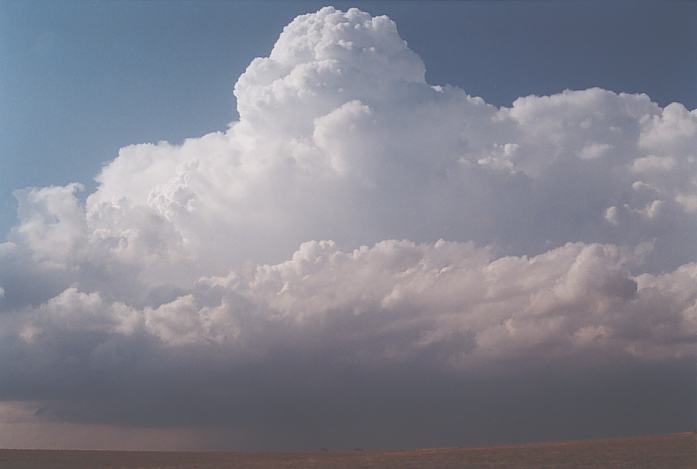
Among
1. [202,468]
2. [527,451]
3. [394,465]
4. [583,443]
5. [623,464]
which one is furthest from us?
[583,443]

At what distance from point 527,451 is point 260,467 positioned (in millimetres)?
37864

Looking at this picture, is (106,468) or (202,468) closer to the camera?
(202,468)

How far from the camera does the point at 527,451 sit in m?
99.4

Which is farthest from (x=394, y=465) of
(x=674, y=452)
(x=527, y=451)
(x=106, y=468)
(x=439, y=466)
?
(x=106, y=468)

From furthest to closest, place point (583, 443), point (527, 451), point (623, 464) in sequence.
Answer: point (583, 443)
point (527, 451)
point (623, 464)

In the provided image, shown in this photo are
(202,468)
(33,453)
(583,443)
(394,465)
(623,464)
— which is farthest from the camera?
(33,453)

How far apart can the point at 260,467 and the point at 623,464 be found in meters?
44.0

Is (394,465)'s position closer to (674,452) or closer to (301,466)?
(301,466)

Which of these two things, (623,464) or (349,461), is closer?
(623,464)

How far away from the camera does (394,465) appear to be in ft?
281

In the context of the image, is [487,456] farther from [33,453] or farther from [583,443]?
[33,453]

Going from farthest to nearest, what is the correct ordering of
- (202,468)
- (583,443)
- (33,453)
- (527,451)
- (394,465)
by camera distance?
1. (33,453)
2. (583,443)
3. (527,451)
4. (202,468)
5. (394,465)

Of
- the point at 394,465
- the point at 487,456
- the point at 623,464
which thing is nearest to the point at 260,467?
the point at 394,465

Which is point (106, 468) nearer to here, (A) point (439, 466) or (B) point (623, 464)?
(A) point (439, 466)
